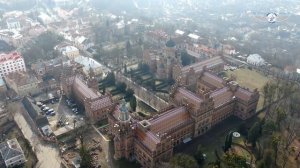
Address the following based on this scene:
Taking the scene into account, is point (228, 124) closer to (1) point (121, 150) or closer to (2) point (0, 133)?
(1) point (121, 150)

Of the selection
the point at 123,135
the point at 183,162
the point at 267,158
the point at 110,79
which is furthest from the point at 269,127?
Answer: the point at 110,79

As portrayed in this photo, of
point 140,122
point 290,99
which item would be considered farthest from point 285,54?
point 140,122

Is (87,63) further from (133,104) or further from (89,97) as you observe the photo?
(133,104)

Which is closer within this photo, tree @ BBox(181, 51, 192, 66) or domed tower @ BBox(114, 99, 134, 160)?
domed tower @ BBox(114, 99, 134, 160)

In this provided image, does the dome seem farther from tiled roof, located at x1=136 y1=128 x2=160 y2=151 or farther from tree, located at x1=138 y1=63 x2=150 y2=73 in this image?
tiled roof, located at x1=136 y1=128 x2=160 y2=151

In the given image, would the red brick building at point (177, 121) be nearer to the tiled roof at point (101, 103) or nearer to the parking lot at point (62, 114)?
the tiled roof at point (101, 103)

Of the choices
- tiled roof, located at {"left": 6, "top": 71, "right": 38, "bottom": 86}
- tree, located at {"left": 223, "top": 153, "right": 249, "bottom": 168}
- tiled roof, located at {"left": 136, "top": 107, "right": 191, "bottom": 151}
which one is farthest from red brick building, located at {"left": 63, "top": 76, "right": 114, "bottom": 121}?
tree, located at {"left": 223, "top": 153, "right": 249, "bottom": 168}

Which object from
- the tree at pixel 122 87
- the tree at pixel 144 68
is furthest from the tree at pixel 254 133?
the tree at pixel 144 68
